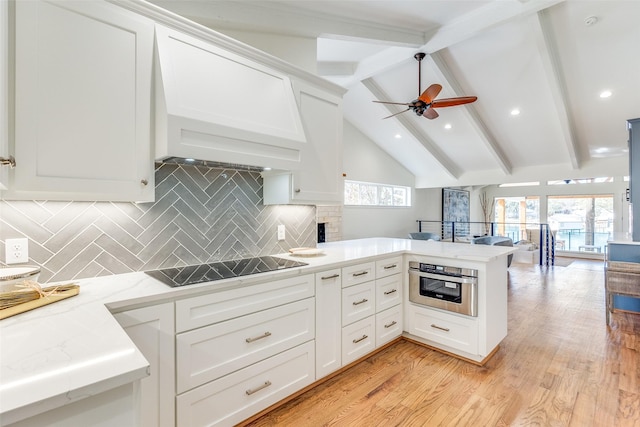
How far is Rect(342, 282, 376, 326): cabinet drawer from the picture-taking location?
234cm

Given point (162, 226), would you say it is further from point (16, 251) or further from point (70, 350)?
point (70, 350)

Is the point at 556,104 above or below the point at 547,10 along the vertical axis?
below

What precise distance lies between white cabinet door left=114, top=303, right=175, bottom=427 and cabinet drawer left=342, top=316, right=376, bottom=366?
4.12 ft

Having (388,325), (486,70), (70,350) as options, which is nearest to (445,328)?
(388,325)

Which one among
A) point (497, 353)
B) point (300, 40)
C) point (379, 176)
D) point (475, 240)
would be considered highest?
point (300, 40)

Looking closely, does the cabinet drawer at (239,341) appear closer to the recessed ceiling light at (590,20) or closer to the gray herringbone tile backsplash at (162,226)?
the gray herringbone tile backsplash at (162,226)

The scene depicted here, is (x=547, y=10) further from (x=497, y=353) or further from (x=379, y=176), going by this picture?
(x=379, y=176)

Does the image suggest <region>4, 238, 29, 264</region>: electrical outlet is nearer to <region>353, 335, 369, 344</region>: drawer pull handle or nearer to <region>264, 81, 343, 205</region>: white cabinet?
<region>264, 81, 343, 205</region>: white cabinet

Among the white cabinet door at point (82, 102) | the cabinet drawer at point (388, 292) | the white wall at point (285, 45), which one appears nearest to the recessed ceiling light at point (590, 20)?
the white wall at point (285, 45)

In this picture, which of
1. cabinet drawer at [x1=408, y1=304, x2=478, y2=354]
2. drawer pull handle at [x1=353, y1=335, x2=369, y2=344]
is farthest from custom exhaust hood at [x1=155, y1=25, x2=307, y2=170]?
cabinet drawer at [x1=408, y1=304, x2=478, y2=354]

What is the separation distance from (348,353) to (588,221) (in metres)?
10.7

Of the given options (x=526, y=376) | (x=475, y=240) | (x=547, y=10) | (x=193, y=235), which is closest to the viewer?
(x=193, y=235)

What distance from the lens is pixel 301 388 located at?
205 centimetres

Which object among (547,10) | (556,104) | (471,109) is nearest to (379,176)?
(471,109)
